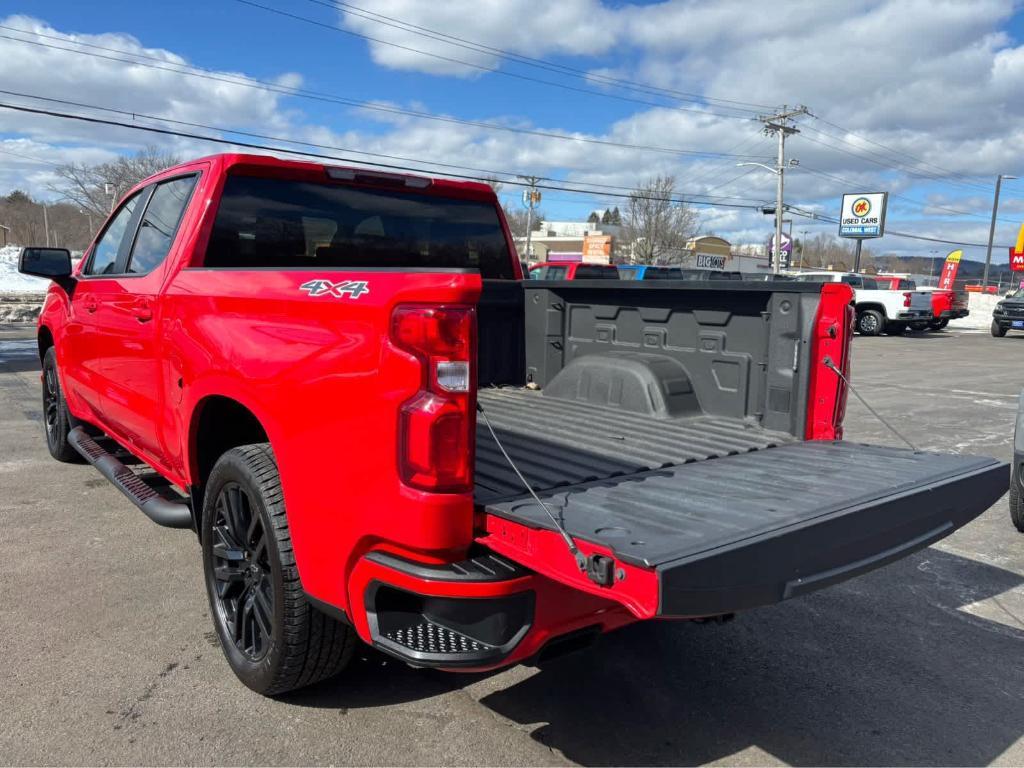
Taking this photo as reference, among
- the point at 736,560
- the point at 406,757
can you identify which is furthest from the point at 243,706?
the point at 736,560

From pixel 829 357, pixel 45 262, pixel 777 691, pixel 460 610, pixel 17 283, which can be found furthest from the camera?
pixel 17 283

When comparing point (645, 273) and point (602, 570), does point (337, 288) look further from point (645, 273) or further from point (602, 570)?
point (645, 273)

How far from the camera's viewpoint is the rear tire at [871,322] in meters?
25.1

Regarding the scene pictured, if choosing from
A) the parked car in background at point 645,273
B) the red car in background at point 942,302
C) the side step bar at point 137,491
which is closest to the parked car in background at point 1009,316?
the red car in background at point 942,302

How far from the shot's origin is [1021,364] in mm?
17344

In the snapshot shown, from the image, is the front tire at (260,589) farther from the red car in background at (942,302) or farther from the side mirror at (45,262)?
the red car in background at (942,302)

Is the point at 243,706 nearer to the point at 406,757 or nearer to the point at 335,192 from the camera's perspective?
the point at 406,757

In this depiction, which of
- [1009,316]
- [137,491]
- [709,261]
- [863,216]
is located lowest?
[137,491]

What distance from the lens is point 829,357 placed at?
3.29 meters

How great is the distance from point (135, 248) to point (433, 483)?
297 cm

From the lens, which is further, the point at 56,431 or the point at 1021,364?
the point at 1021,364

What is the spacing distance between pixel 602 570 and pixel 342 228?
2.79m

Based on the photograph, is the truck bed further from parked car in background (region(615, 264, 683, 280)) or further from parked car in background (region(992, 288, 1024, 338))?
parked car in background (region(992, 288, 1024, 338))

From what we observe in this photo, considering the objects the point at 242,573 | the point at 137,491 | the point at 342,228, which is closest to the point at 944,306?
the point at 342,228
